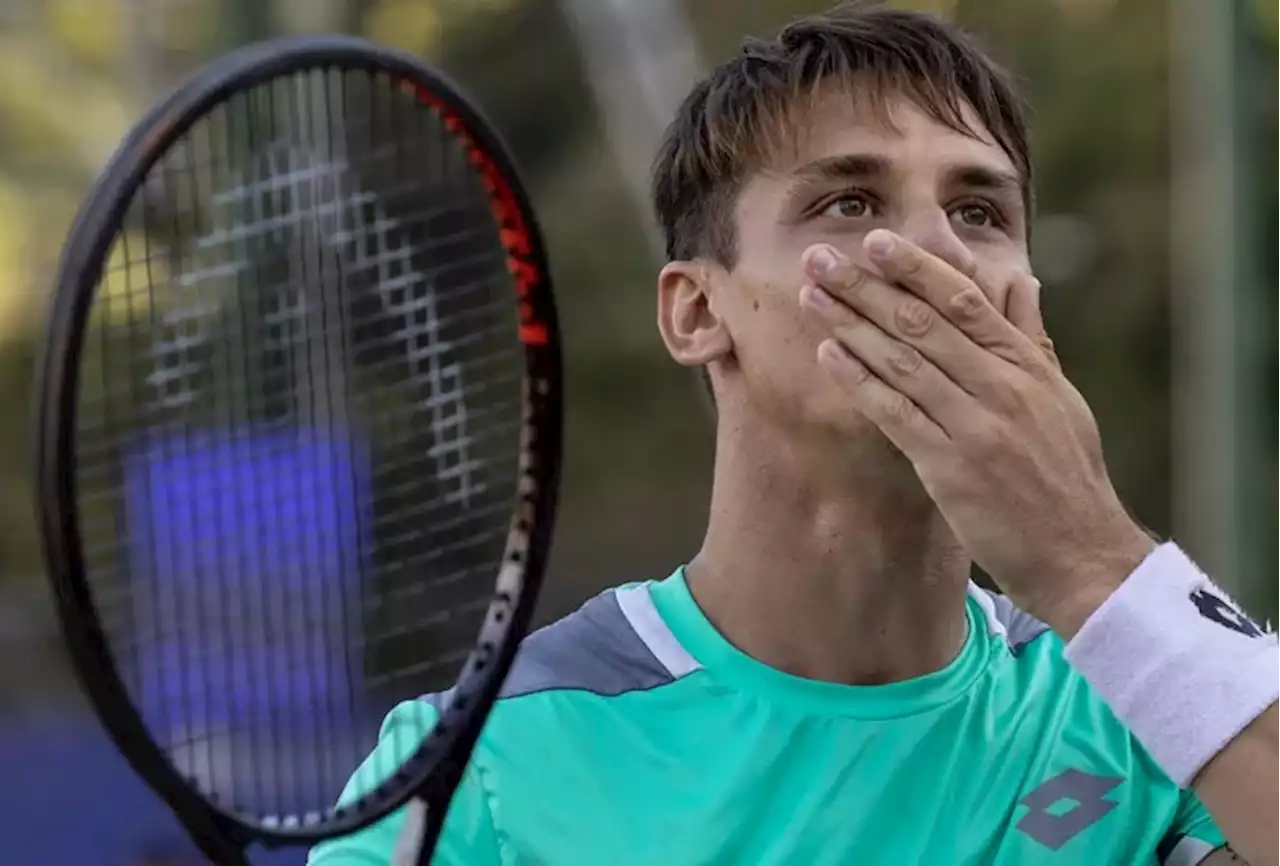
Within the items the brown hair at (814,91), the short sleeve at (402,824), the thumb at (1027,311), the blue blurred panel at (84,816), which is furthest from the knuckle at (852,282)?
the blue blurred panel at (84,816)

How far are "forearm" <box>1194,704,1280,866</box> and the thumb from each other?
334 mm

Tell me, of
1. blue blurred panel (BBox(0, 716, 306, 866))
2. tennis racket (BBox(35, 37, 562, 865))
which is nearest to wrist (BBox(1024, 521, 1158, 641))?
tennis racket (BBox(35, 37, 562, 865))

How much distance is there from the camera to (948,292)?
5.17ft

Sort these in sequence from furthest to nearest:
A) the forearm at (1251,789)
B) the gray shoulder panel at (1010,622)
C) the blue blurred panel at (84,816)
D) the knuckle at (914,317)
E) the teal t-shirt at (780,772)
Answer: the blue blurred panel at (84,816) < the gray shoulder panel at (1010,622) < the teal t-shirt at (780,772) < the knuckle at (914,317) < the forearm at (1251,789)

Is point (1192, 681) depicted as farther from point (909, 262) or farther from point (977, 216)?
point (977, 216)

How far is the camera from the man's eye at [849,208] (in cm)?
177

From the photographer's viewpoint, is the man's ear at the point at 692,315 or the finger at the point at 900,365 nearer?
the finger at the point at 900,365

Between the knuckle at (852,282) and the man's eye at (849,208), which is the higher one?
the man's eye at (849,208)

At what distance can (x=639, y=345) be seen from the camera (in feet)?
18.7

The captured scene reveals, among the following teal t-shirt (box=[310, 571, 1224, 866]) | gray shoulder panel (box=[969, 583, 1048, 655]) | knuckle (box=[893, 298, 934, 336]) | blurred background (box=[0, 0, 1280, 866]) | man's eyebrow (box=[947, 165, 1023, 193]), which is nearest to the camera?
knuckle (box=[893, 298, 934, 336])

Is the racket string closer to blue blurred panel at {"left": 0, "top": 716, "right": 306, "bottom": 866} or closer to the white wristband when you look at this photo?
the white wristband

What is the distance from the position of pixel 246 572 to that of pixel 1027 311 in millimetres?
778

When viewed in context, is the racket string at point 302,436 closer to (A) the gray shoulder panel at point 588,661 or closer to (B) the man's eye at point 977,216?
(A) the gray shoulder panel at point 588,661

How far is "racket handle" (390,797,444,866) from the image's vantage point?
1579mm
